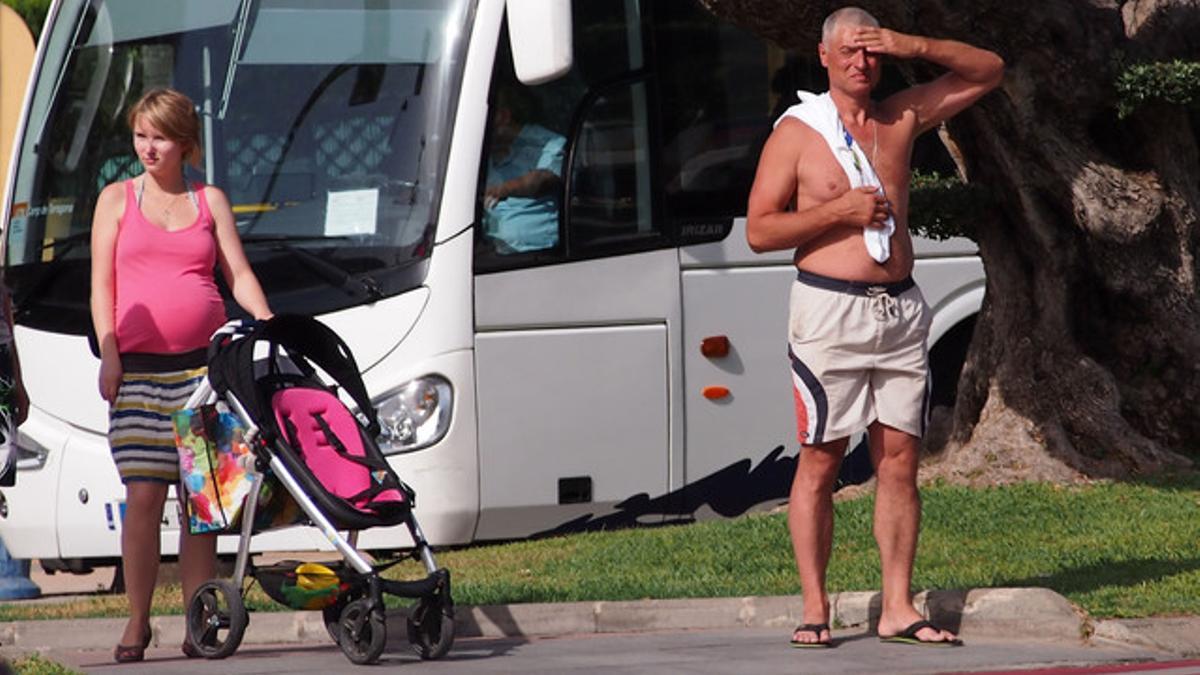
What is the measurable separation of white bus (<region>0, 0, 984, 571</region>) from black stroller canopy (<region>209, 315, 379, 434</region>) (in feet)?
9.75

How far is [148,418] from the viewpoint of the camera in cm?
826

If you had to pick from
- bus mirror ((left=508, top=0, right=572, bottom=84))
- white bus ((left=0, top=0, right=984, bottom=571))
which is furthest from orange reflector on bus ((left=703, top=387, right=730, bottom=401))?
bus mirror ((left=508, top=0, right=572, bottom=84))

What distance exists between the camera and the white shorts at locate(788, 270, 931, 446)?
313 inches

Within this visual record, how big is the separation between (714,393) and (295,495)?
4.52 metres

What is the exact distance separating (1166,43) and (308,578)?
586cm

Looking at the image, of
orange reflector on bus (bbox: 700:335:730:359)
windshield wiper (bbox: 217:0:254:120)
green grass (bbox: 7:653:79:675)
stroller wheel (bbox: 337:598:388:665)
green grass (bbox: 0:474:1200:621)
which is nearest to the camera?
green grass (bbox: 7:653:79:675)

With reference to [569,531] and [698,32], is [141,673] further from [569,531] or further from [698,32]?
[698,32]

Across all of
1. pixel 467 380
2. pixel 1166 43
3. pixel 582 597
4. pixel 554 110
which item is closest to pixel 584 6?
pixel 554 110

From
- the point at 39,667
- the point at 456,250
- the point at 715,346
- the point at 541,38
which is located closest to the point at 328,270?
the point at 456,250

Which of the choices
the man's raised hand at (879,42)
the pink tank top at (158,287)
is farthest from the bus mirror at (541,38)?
the man's raised hand at (879,42)

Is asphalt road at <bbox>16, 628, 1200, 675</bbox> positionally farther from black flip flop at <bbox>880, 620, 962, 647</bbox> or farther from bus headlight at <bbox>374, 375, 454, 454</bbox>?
bus headlight at <bbox>374, 375, 454, 454</bbox>

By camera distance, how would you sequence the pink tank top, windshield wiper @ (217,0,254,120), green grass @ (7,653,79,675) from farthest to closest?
windshield wiper @ (217,0,254,120) < the pink tank top < green grass @ (7,653,79,675)

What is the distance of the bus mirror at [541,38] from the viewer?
10.7 m

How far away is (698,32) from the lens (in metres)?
12.4
